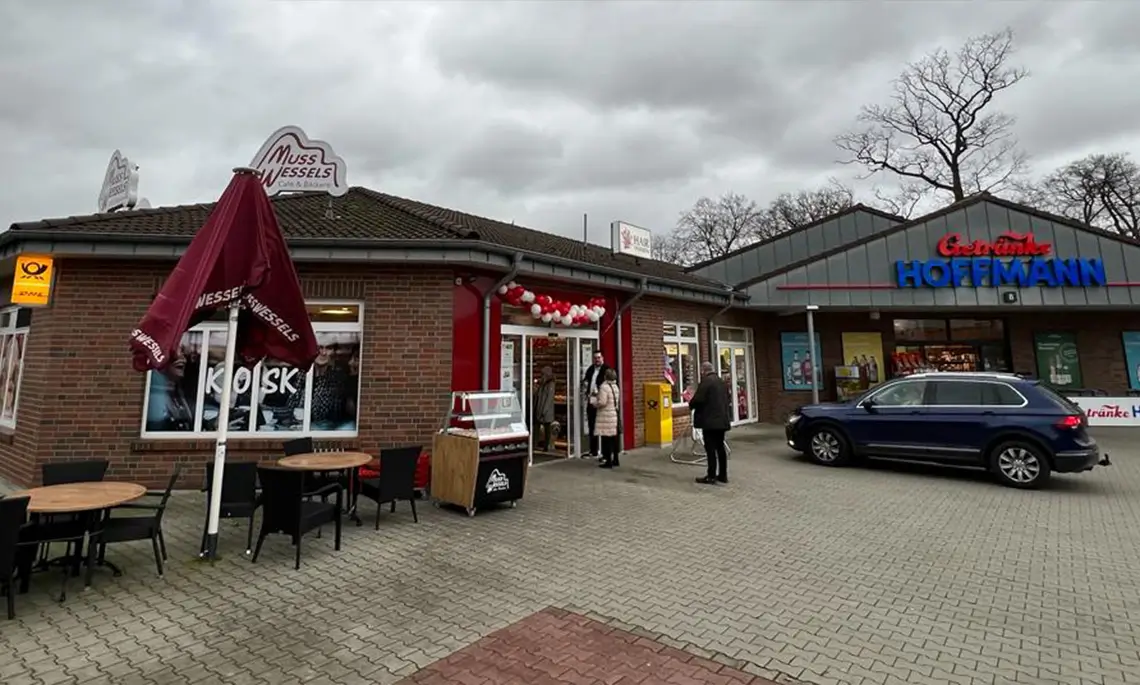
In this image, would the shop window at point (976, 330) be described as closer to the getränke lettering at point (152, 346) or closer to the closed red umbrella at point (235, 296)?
the closed red umbrella at point (235, 296)

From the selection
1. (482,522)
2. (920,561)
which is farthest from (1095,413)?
(482,522)

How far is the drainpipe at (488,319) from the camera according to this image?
7.50 m

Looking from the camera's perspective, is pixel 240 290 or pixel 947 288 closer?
pixel 240 290

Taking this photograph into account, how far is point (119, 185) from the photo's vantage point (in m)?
9.11

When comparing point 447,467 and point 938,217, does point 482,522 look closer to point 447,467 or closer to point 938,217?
point 447,467

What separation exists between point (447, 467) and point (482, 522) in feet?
2.72

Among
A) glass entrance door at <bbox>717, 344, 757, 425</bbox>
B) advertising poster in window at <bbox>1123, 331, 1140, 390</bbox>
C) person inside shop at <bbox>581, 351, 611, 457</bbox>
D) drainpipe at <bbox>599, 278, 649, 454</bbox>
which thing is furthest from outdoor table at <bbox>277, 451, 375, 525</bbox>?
advertising poster in window at <bbox>1123, 331, 1140, 390</bbox>

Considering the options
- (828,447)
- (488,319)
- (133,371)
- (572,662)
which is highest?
(488,319)

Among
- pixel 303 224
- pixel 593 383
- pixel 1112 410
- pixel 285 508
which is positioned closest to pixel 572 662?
pixel 285 508

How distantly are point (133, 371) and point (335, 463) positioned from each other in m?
3.97

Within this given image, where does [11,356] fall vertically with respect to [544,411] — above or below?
above

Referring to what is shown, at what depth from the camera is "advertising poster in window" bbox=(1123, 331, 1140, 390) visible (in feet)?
43.8

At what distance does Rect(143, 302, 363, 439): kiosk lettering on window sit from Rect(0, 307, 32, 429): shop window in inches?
106

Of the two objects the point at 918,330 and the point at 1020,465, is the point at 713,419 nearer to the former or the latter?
the point at 1020,465
